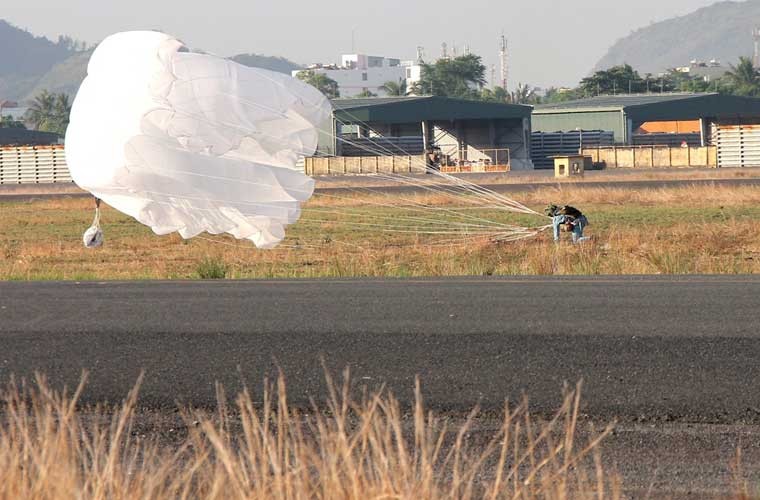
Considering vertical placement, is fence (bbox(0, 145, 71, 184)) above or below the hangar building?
below

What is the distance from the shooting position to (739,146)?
63.0 metres

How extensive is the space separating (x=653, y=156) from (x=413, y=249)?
168ft

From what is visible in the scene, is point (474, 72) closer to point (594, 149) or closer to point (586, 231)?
point (594, 149)

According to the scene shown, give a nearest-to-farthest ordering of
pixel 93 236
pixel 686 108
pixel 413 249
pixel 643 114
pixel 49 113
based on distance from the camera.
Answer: pixel 93 236 → pixel 413 249 → pixel 686 108 → pixel 643 114 → pixel 49 113

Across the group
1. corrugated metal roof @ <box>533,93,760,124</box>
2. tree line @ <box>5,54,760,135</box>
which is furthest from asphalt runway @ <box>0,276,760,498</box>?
tree line @ <box>5,54,760,135</box>

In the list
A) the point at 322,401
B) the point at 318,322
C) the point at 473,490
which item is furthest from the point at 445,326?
the point at 473,490

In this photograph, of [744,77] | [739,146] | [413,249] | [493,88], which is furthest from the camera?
[493,88]

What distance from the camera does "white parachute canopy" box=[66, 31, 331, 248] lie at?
488 inches

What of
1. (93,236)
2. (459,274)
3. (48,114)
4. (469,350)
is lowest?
(469,350)

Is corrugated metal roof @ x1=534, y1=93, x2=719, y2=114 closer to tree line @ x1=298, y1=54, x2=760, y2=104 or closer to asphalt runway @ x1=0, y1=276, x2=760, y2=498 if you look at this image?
tree line @ x1=298, y1=54, x2=760, y2=104

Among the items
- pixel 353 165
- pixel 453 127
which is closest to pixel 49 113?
pixel 453 127

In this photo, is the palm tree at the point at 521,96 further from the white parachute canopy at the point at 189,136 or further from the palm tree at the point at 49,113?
the white parachute canopy at the point at 189,136

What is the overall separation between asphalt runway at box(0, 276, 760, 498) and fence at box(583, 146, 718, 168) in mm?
56302

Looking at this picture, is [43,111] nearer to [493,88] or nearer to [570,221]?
[493,88]
